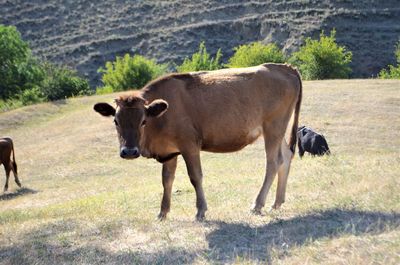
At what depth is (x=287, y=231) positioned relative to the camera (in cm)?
779

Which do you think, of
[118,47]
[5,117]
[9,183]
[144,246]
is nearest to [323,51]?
[118,47]

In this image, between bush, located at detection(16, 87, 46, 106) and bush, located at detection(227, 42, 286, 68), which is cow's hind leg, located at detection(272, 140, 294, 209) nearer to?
bush, located at detection(16, 87, 46, 106)

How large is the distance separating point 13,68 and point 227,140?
204ft

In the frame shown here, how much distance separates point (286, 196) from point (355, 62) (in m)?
65.9

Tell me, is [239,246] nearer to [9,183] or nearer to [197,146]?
[197,146]

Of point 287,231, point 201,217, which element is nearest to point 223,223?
point 201,217

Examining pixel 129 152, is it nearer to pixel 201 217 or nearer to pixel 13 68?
pixel 201 217

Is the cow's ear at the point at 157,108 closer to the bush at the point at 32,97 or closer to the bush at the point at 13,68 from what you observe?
the bush at the point at 32,97

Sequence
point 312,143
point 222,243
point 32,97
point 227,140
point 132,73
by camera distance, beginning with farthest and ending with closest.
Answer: point 132,73 < point 32,97 < point 312,143 < point 227,140 < point 222,243

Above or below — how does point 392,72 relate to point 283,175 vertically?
below

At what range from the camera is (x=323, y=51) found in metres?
64.8

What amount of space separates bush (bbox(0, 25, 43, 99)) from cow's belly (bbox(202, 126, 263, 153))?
59.7m

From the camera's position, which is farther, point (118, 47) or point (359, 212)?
point (118, 47)

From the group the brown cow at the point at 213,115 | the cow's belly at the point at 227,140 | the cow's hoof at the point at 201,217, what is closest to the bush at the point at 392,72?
the brown cow at the point at 213,115
